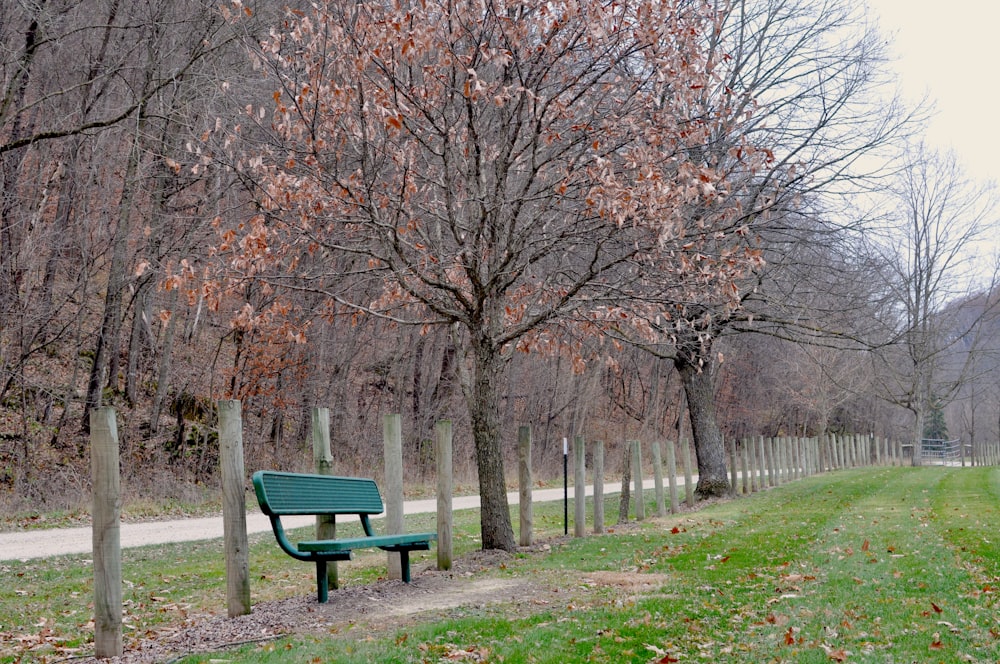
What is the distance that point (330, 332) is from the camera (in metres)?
28.1

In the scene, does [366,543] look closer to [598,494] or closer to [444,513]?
[444,513]

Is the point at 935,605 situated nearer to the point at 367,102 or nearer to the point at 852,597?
the point at 852,597

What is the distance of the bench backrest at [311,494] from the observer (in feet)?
24.3

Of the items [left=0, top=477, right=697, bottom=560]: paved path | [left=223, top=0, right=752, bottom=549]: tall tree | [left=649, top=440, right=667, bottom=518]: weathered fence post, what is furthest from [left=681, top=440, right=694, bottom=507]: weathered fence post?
[left=223, top=0, right=752, bottom=549]: tall tree

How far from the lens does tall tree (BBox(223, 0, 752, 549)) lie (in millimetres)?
10039

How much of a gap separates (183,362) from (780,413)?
40.8 metres

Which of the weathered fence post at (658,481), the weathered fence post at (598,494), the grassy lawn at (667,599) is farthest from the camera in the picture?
the weathered fence post at (658,481)

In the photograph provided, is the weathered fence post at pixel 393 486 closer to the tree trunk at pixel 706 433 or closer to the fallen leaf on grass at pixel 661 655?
the fallen leaf on grass at pixel 661 655

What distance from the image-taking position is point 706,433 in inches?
878

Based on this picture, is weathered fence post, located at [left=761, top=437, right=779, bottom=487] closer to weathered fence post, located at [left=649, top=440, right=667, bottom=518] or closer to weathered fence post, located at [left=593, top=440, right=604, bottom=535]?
weathered fence post, located at [left=649, top=440, right=667, bottom=518]

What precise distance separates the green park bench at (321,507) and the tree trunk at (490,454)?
231 centimetres

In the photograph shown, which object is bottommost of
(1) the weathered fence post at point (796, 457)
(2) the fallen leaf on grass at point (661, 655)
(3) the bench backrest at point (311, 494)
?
(1) the weathered fence post at point (796, 457)

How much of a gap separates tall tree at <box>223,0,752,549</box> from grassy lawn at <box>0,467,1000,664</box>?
2.66 m

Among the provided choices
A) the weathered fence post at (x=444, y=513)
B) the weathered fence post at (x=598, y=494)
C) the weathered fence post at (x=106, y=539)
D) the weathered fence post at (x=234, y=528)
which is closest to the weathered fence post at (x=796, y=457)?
the weathered fence post at (x=598, y=494)
